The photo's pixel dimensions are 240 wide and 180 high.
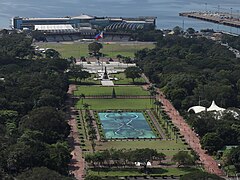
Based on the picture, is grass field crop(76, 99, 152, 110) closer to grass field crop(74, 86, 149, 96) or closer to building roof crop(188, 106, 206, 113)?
grass field crop(74, 86, 149, 96)

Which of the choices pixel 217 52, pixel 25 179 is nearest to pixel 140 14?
pixel 217 52

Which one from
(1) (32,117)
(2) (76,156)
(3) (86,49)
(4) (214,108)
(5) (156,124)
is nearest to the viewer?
(2) (76,156)

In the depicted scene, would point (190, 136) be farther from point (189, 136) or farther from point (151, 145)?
point (151, 145)

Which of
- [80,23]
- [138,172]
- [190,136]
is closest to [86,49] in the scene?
[80,23]

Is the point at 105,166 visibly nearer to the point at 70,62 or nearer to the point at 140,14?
the point at 70,62

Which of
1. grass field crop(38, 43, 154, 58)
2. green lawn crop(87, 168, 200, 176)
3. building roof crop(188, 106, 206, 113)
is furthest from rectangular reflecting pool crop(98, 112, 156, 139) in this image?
grass field crop(38, 43, 154, 58)

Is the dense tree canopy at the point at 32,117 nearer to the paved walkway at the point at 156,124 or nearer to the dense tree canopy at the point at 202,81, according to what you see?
the paved walkway at the point at 156,124

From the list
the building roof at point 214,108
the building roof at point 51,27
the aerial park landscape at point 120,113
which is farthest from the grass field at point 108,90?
the building roof at point 51,27
